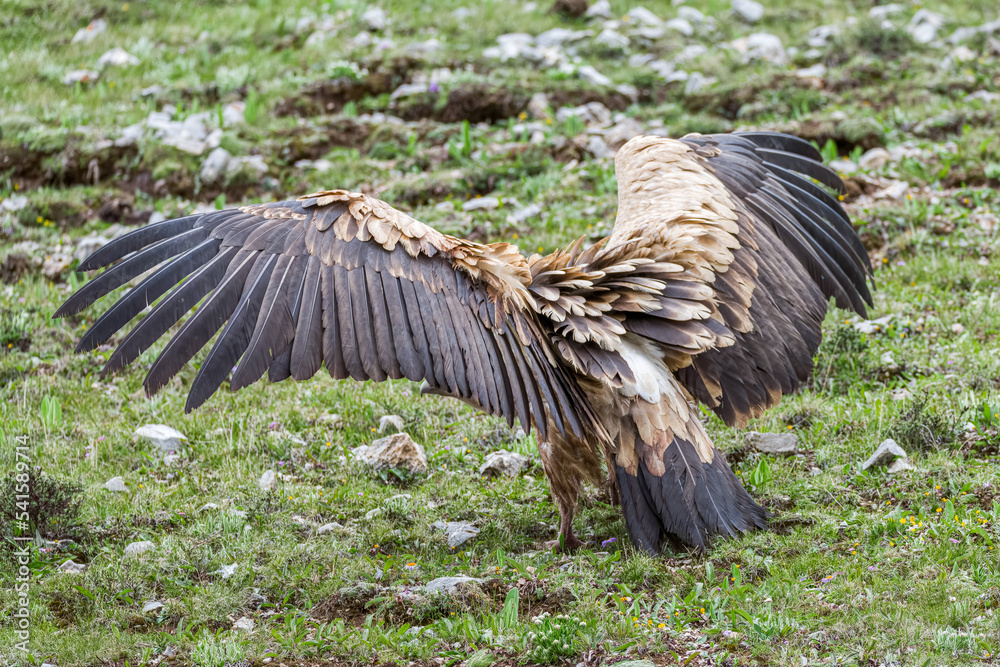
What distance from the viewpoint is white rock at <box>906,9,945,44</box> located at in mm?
11516

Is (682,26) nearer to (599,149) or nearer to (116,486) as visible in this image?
(599,149)

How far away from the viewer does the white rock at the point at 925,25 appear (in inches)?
453

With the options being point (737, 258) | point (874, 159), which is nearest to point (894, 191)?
point (874, 159)

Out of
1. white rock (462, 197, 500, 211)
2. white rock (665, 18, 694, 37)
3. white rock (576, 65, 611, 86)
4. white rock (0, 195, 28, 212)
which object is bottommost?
white rock (462, 197, 500, 211)

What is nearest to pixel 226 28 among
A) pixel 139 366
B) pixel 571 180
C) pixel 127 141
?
pixel 127 141

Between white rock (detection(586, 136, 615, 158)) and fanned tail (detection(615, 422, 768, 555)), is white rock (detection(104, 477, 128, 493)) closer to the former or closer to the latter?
fanned tail (detection(615, 422, 768, 555))

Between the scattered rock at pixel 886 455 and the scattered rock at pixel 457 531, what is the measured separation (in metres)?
2.09

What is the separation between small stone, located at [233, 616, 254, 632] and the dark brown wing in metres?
2.39

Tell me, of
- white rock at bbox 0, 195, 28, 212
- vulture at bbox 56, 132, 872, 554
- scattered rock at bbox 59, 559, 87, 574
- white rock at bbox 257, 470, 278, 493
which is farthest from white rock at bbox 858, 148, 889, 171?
white rock at bbox 0, 195, 28, 212

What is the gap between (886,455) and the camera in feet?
16.0

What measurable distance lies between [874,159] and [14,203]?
8276mm

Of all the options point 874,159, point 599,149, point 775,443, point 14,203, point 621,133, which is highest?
point 621,133

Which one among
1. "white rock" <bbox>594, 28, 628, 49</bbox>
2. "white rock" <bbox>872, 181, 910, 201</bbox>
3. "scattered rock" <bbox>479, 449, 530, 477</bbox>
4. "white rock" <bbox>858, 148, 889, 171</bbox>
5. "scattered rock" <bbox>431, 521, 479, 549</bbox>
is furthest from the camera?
"white rock" <bbox>594, 28, 628, 49</bbox>

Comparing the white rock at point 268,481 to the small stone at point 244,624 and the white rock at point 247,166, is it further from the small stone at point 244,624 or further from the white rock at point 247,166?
the white rock at point 247,166
